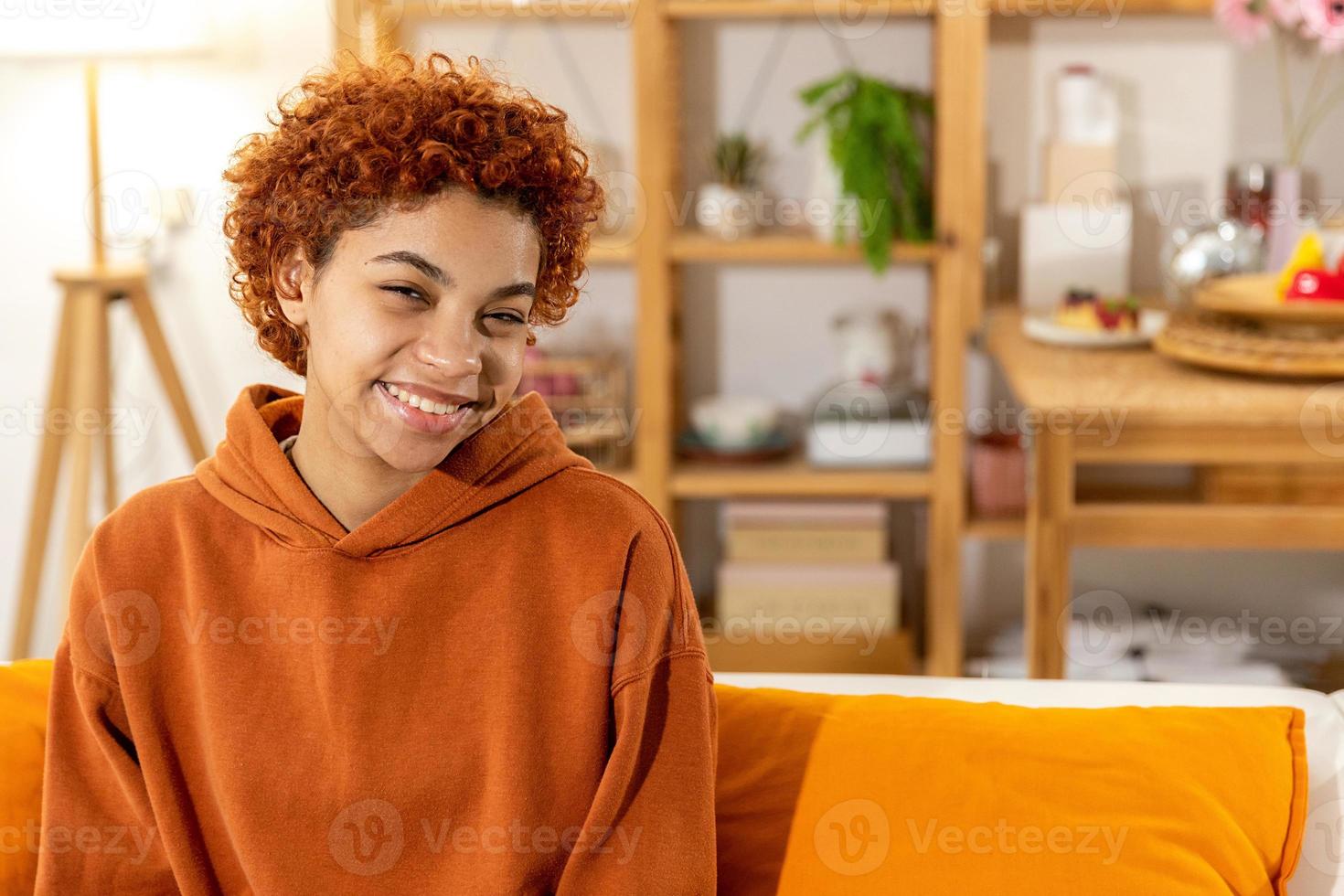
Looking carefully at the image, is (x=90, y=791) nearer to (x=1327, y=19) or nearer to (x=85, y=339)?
(x=85, y=339)

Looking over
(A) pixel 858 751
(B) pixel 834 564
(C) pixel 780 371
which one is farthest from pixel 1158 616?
(A) pixel 858 751

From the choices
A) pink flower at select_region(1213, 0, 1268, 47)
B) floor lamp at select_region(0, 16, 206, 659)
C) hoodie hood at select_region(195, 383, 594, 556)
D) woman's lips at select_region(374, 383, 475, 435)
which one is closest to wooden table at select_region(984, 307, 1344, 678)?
pink flower at select_region(1213, 0, 1268, 47)

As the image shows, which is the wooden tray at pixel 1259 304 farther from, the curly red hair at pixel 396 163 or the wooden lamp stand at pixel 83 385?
the wooden lamp stand at pixel 83 385

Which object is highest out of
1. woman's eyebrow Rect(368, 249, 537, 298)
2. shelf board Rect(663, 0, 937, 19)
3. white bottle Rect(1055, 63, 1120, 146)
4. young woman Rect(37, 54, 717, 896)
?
shelf board Rect(663, 0, 937, 19)

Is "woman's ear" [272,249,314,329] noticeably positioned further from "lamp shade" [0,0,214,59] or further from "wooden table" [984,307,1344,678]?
"lamp shade" [0,0,214,59]

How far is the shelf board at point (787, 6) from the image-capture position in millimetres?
2865

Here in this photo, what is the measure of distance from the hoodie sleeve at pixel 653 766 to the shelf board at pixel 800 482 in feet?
5.87

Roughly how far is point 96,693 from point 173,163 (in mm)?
2160

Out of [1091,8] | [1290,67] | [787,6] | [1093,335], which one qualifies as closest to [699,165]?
[787,6]

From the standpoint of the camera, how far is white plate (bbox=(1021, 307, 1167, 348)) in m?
2.60

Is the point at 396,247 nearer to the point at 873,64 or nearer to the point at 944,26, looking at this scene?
the point at 944,26

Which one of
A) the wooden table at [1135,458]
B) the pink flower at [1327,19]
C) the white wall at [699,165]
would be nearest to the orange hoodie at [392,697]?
the wooden table at [1135,458]

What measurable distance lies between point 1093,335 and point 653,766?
5.31 ft

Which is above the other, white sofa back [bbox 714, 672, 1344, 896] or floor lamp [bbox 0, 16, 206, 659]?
floor lamp [bbox 0, 16, 206, 659]
